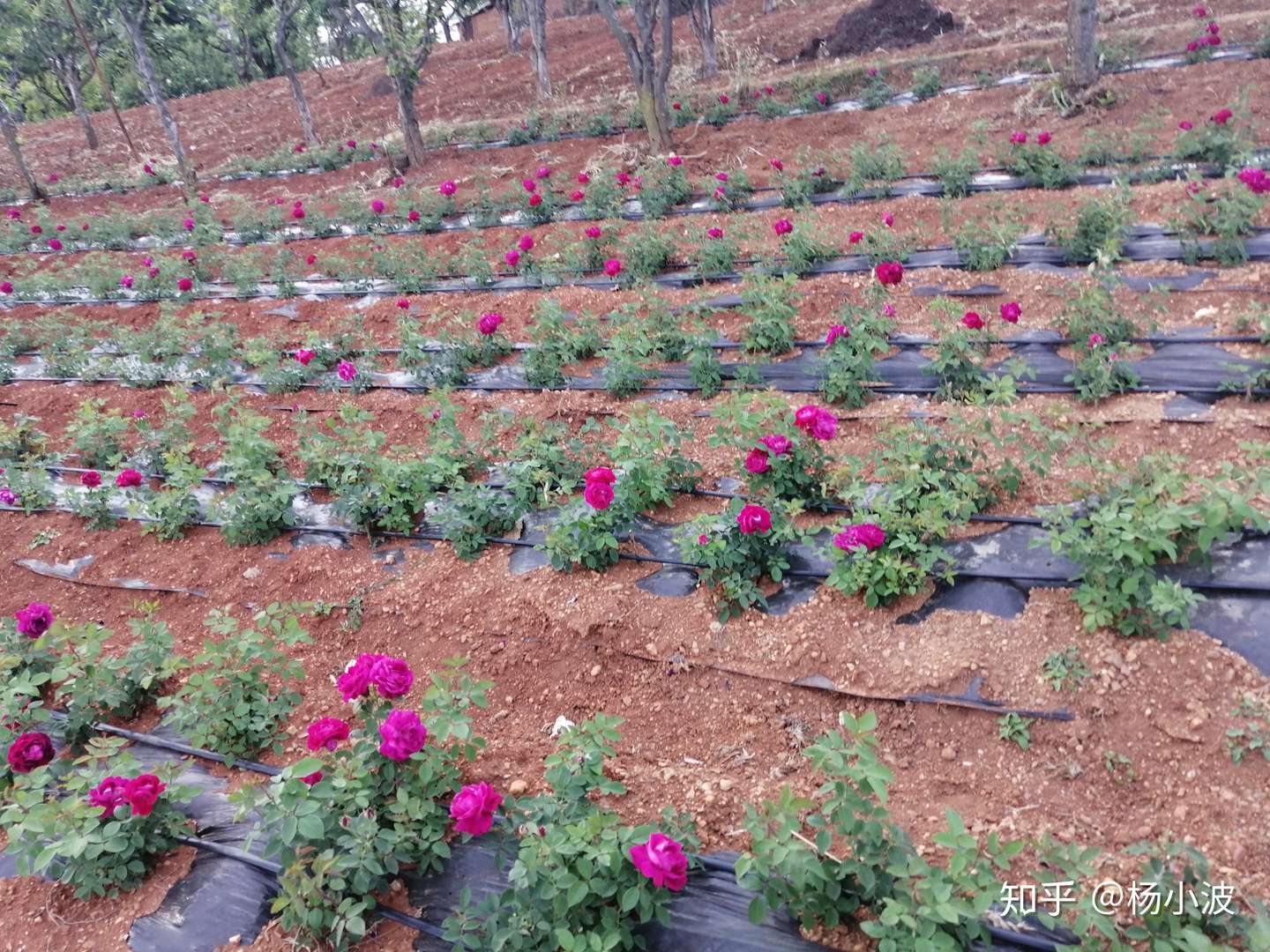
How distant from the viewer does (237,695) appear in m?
2.65

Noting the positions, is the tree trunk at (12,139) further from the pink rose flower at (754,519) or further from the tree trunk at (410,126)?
the pink rose flower at (754,519)

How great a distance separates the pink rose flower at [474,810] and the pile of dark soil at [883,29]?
12.8 m

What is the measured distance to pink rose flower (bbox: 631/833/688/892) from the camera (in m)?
1.65

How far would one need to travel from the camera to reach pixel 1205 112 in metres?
6.69

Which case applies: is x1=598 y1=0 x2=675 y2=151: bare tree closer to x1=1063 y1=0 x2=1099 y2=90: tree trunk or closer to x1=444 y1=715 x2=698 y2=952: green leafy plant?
x1=1063 y1=0 x2=1099 y2=90: tree trunk

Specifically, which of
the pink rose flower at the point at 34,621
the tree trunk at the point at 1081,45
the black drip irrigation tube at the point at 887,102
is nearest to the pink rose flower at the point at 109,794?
the pink rose flower at the point at 34,621

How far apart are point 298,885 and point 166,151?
70.6ft

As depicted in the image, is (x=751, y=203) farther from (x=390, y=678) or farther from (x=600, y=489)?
(x=390, y=678)

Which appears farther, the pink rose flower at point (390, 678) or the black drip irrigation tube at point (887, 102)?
the black drip irrigation tube at point (887, 102)

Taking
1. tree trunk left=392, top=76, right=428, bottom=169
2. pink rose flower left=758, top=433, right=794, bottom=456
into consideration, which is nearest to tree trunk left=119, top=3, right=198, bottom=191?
tree trunk left=392, top=76, right=428, bottom=169

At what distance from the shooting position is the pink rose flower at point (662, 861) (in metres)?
1.65

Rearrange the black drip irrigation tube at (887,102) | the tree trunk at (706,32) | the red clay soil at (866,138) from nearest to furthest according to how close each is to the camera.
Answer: the red clay soil at (866,138) < the black drip irrigation tube at (887,102) < the tree trunk at (706,32)

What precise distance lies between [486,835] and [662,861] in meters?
0.66

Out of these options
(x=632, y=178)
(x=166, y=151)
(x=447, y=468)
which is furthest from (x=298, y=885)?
(x=166, y=151)
